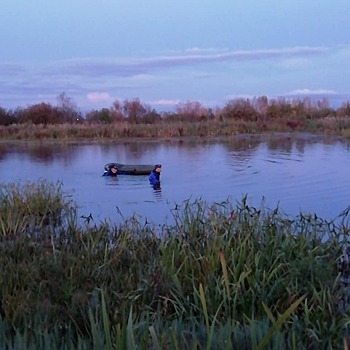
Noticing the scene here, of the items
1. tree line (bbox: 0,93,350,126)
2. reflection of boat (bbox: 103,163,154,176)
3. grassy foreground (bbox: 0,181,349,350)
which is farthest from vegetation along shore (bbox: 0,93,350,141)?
grassy foreground (bbox: 0,181,349,350)

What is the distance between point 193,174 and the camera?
15727mm

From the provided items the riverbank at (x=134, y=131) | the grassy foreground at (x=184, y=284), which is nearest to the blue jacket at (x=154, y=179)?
the grassy foreground at (x=184, y=284)

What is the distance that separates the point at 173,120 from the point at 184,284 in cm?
3615

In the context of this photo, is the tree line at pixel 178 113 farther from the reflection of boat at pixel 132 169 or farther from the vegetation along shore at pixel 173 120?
the reflection of boat at pixel 132 169

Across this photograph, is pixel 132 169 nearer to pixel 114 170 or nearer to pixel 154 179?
pixel 114 170

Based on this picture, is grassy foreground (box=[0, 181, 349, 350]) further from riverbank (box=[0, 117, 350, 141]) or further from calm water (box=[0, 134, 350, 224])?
riverbank (box=[0, 117, 350, 141])

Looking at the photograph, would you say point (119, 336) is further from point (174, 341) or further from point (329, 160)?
point (329, 160)

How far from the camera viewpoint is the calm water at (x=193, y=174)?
35.7ft

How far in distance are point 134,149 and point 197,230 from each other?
60.9 feet

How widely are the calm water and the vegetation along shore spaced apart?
15.8 ft

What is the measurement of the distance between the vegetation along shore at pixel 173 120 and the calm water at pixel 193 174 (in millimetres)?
4815

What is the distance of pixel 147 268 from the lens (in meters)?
5.42

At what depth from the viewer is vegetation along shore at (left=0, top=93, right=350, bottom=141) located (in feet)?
108

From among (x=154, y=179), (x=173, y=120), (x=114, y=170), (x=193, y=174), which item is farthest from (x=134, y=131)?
(x=154, y=179)
